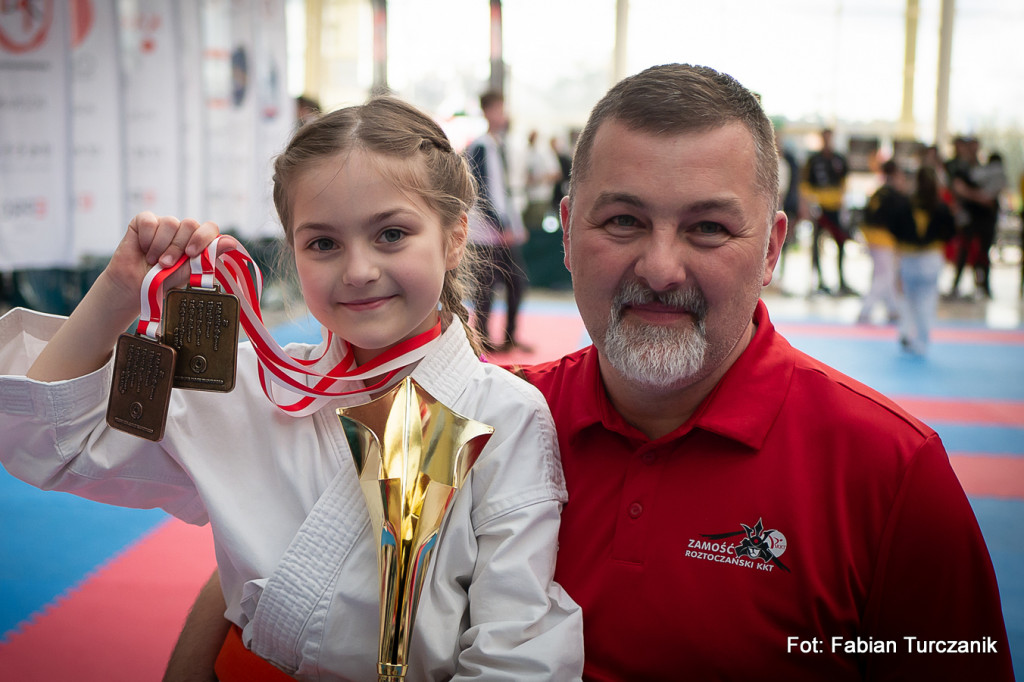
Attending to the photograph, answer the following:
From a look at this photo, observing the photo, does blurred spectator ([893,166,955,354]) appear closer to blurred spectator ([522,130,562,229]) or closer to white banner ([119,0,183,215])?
blurred spectator ([522,130,562,229])

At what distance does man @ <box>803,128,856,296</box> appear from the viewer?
12031 mm

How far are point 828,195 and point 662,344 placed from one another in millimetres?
11617

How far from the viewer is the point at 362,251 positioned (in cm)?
158

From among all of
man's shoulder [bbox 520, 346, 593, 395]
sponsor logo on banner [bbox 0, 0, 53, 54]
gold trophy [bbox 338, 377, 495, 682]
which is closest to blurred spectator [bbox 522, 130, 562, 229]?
sponsor logo on banner [bbox 0, 0, 53, 54]

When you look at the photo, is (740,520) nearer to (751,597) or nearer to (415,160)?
(751,597)

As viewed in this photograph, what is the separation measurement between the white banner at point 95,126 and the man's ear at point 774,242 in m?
5.50

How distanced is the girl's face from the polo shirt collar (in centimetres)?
42

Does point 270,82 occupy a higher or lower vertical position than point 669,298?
higher

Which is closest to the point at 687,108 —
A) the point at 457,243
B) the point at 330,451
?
the point at 457,243

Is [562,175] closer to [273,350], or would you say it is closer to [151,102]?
[151,102]

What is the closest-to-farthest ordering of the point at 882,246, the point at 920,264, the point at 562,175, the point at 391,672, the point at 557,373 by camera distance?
the point at 391,672
the point at 557,373
the point at 920,264
the point at 882,246
the point at 562,175

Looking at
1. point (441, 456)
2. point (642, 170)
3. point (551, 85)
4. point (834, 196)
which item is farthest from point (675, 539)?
point (551, 85)

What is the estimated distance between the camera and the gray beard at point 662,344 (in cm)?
162

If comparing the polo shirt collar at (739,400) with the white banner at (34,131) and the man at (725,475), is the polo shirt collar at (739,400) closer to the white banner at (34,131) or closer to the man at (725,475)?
the man at (725,475)
